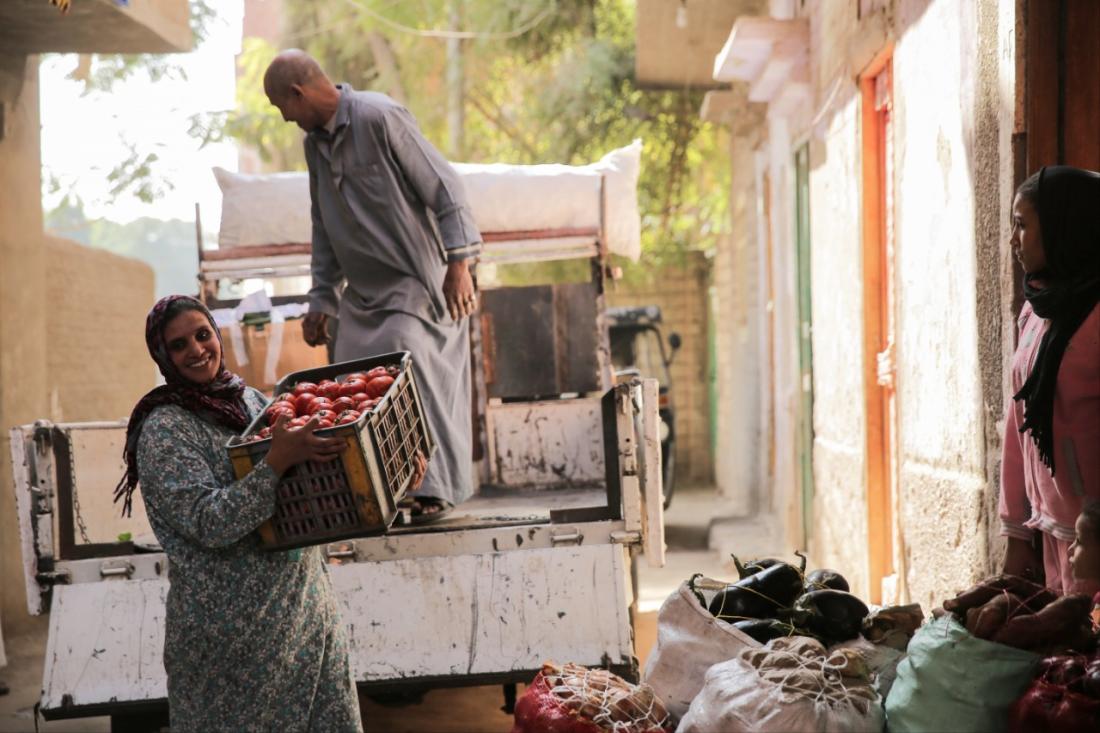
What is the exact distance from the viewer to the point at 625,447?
4711 mm

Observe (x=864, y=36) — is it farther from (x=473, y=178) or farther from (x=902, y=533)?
(x=902, y=533)

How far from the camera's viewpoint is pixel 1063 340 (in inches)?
117

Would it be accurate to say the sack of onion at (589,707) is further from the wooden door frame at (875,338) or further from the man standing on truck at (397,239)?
the wooden door frame at (875,338)

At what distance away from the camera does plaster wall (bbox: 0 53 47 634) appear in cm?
812

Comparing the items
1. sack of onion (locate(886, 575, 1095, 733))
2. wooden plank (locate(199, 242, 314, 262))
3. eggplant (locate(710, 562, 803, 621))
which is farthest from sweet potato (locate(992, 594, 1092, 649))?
wooden plank (locate(199, 242, 314, 262))

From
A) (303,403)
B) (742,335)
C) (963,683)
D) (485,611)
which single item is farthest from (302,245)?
(742,335)

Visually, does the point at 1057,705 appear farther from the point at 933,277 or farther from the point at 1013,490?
the point at 933,277

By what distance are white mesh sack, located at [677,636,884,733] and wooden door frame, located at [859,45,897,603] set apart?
13.5 ft

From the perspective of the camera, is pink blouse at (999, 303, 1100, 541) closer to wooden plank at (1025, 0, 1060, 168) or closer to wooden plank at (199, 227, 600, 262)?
wooden plank at (1025, 0, 1060, 168)

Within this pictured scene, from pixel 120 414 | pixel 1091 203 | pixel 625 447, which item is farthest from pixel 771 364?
pixel 1091 203

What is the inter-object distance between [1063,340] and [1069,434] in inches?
8.7

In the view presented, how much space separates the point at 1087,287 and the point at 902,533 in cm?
321

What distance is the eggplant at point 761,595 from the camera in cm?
336

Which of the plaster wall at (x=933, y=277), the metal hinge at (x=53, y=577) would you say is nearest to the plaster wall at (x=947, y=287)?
the plaster wall at (x=933, y=277)
